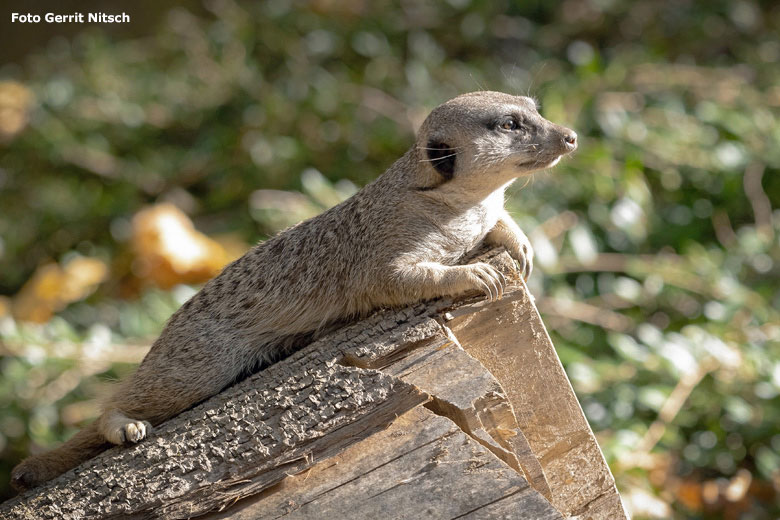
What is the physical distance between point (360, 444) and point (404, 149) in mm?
4352

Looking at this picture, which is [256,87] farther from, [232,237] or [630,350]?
[630,350]

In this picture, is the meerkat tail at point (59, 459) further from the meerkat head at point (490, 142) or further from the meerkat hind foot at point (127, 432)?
the meerkat head at point (490, 142)

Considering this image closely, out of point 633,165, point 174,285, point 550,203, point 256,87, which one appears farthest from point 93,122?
point 633,165

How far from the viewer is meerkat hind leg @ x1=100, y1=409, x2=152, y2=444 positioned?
2619 millimetres

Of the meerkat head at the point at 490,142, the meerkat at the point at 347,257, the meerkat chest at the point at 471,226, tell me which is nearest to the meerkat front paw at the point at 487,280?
the meerkat at the point at 347,257

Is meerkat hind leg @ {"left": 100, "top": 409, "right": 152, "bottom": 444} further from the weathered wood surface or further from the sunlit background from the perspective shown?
the sunlit background

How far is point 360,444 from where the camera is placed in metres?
2.26

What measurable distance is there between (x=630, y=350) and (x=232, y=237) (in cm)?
334

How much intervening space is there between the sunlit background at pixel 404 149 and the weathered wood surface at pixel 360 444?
1545 mm

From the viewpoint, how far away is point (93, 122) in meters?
7.12

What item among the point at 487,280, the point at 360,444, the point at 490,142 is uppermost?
the point at 490,142

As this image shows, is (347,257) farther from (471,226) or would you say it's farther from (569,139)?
(569,139)

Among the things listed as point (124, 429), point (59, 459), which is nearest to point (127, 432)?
point (124, 429)

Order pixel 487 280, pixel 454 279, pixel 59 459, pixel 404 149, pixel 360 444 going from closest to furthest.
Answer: pixel 360 444
pixel 487 280
pixel 454 279
pixel 59 459
pixel 404 149
